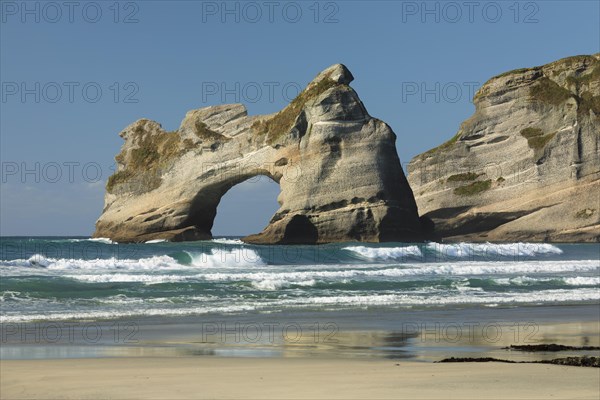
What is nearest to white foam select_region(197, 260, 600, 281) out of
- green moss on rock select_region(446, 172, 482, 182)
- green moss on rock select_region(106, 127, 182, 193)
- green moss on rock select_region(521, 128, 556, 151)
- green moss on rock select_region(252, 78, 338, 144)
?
green moss on rock select_region(252, 78, 338, 144)

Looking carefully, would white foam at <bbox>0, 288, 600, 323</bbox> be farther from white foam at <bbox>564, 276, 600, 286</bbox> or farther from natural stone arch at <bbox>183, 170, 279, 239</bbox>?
natural stone arch at <bbox>183, 170, 279, 239</bbox>

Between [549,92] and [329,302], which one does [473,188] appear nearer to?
[549,92]

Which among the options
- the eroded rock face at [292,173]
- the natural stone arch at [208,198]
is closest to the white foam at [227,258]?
the eroded rock face at [292,173]

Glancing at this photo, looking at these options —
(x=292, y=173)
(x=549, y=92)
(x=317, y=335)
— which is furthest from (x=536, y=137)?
(x=317, y=335)

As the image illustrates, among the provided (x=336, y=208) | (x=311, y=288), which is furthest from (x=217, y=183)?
(x=311, y=288)

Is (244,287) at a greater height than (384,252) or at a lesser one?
lesser

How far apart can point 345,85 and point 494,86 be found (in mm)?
22684

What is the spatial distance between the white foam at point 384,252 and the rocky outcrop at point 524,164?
2480cm

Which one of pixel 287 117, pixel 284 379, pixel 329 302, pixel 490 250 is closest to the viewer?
pixel 284 379

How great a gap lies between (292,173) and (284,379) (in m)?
50.5

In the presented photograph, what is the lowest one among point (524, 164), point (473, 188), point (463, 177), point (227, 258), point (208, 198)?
point (227, 258)

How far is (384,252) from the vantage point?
45844mm

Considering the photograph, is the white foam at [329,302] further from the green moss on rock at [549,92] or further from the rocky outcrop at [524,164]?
the green moss on rock at [549,92]

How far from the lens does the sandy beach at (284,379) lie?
8227 mm
